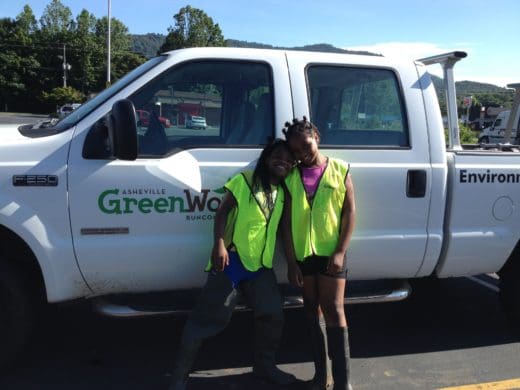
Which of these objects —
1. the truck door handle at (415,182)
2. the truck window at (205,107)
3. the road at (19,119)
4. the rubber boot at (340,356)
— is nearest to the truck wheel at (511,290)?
the truck door handle at (415,182)

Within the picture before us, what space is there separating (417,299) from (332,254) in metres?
2.30

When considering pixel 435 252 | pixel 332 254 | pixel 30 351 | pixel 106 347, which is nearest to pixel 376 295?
pixel 435 252

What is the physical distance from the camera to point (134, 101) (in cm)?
328

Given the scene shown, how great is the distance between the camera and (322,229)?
10.3 feet

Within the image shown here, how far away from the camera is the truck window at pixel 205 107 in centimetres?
333

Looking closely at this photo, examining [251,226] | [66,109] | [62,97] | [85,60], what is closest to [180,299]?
[251,226]

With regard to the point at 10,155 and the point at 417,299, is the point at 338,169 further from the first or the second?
the point at 417,299

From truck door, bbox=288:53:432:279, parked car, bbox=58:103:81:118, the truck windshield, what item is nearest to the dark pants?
truck door, bbox=288:53:432:279

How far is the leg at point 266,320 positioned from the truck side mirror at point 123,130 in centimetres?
99

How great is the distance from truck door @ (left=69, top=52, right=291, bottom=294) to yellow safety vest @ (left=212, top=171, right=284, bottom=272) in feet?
0.80

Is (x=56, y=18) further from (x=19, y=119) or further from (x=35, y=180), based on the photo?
(x=35, y=180)

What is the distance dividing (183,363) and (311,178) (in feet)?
4.14

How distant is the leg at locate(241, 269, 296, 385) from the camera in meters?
3.22

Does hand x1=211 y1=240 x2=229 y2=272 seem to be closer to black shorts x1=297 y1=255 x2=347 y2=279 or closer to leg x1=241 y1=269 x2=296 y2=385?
leg x1=241 y1=269 x2=296 y2=385
